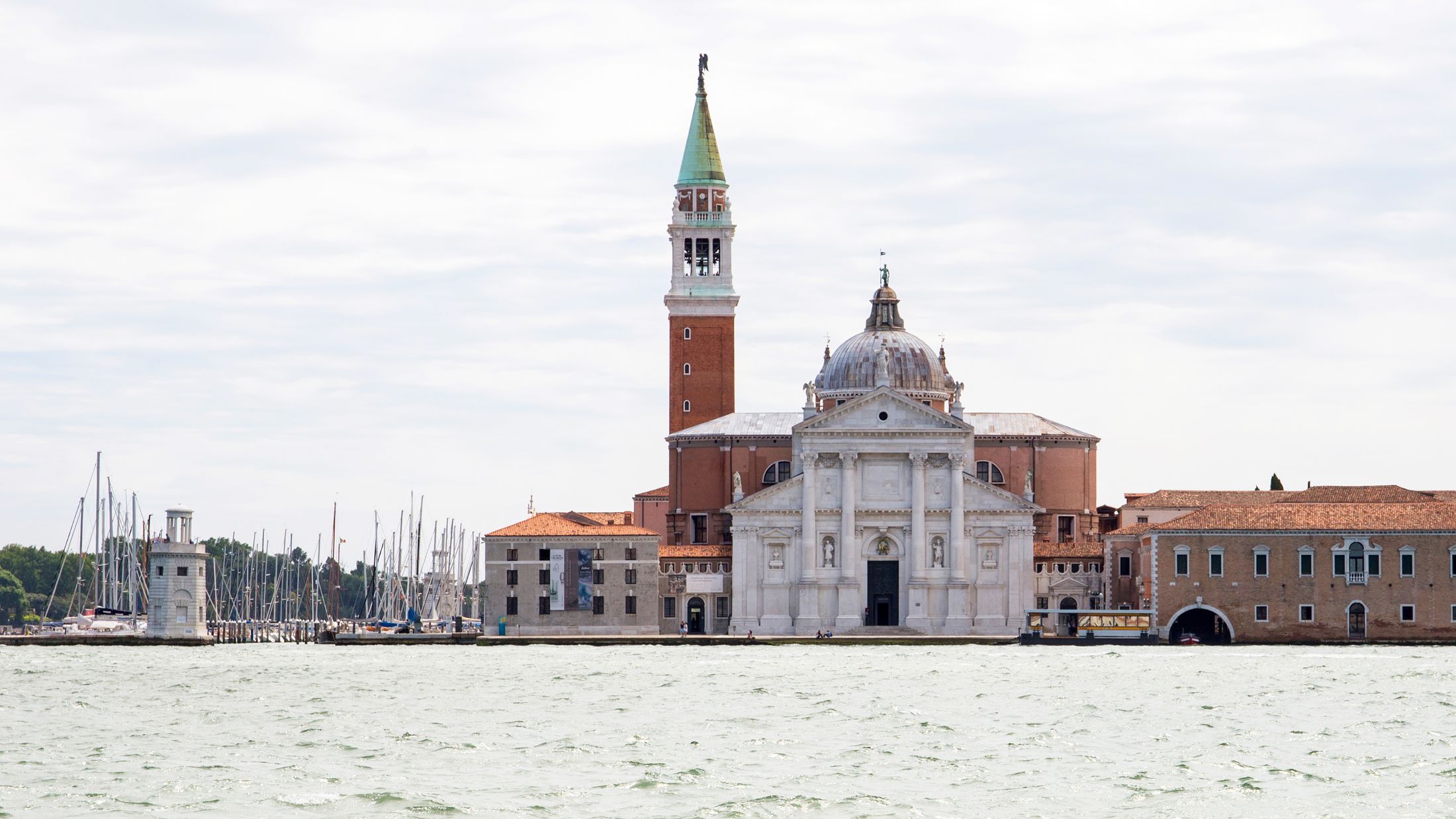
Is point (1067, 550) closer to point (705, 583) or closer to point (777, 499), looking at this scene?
point (777, 499)

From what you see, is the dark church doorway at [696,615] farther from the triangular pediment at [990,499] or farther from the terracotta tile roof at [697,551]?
the triangular pediment at [990,499]

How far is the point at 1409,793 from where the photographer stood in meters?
32.0

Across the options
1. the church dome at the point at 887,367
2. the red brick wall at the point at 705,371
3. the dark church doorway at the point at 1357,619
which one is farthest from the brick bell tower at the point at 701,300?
the dark church doorway at the point at 1357,619

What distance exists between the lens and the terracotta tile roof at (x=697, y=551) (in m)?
84.9

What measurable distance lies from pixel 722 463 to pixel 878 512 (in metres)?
7.97

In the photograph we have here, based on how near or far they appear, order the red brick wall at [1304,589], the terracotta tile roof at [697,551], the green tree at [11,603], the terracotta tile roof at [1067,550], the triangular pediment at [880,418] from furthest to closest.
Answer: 1. the green tree at [11,603]
2. the terracotta tile roof at [697,551]
3. the terracotta tile roof at [1067,550]
4. the triangular pediment at [880,418]
5. the red brick wall at [1304,589]

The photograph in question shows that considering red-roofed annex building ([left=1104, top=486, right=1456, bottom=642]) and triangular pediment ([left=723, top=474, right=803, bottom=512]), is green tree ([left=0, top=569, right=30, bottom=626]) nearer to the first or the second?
triangular pediment ([left=723, top=474, right=803, bottom=512])

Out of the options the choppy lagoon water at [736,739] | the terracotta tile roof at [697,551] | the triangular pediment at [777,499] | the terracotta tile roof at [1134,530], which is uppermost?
the triangular pediment at [777,499]

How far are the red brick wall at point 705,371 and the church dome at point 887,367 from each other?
483cm

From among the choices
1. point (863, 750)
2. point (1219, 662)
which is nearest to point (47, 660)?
point (1219, 662)

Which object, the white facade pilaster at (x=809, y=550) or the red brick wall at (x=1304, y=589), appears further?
the white facade pilaster at (x=809, y=550)

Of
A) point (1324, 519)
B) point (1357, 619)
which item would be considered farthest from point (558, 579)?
point (1357, 619)

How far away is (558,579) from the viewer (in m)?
82.9

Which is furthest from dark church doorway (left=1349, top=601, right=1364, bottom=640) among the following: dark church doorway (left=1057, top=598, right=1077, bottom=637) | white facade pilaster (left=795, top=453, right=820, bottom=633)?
white facade pilaster (left=795, top=453, right=820, bottom=633)
